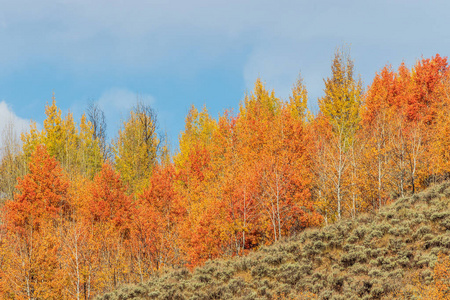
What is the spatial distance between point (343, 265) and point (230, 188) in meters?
13.5

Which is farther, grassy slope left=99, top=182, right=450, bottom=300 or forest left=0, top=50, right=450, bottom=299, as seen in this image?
forest left=0, top=50, right=450, bottom=299

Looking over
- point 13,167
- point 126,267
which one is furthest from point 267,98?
point 13,167

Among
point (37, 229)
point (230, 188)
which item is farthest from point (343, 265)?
point (37, 229)

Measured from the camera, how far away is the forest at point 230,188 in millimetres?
27812

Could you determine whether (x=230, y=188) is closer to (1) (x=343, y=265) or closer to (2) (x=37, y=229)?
(1) (x=343, y=265)

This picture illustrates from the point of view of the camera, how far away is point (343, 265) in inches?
664

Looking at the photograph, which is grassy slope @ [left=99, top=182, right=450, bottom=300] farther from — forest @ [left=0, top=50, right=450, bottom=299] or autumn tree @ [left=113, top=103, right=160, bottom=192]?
autumn tree @ [left=113, top=103, right=160, bottom=192]

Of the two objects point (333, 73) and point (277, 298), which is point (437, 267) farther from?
point (333, 73)

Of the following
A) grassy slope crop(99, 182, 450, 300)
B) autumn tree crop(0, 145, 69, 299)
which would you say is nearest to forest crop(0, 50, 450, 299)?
autumn tree crop(0, 145, 69, 299)

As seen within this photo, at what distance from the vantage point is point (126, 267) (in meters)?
29.6

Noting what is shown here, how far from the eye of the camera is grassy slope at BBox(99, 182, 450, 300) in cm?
1445

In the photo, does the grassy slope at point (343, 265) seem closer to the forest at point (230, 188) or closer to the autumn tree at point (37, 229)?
the forest at point (230, 188)

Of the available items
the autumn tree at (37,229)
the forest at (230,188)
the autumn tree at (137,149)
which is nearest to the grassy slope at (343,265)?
the forest at (230,188)

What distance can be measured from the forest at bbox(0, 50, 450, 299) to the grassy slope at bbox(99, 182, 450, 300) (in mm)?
4259
